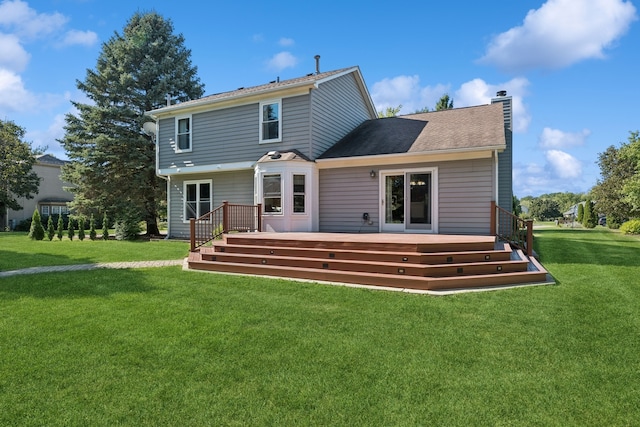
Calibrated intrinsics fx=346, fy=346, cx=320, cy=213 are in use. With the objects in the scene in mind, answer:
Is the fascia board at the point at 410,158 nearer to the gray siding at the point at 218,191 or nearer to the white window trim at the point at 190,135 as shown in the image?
the gray siding at the point at 218,191

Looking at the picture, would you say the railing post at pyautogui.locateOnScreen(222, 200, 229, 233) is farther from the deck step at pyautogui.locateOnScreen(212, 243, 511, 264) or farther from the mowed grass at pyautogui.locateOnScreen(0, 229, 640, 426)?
the mowed grass at pyautogui.locateOnScreen(0, 229, 640, 426)

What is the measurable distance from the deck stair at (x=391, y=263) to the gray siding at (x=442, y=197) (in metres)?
1.87

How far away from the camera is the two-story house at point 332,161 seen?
966 centimetres

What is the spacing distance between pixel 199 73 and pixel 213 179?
11.2 meters

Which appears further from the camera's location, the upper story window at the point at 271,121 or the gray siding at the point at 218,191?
the gray siding at the point at 218,191

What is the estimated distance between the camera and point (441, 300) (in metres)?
5.18

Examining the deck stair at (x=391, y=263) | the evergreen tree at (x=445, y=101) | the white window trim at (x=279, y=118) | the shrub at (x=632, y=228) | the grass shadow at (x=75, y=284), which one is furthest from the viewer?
the evergreen tree at (x=445, y=101)

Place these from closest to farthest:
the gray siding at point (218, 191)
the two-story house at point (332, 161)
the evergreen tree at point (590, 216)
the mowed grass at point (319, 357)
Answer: the mowed grass at point (319, 357), the two-story house at point (332, 161), the gray siding at point (218, 191), the evergreen tree at point (590, 216)

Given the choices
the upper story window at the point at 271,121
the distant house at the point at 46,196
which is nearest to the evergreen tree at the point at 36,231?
the upper story window at the point at 271,121

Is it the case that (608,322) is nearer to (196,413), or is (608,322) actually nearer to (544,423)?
(544,423)

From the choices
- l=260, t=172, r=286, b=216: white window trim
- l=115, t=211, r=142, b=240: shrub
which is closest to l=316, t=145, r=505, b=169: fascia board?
l=260, t=172, r=286, b=216: white window trim

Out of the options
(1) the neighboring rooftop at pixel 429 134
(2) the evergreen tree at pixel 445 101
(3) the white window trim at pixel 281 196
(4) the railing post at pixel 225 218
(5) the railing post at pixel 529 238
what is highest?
(2) the evergreen tree at pixel 445 101

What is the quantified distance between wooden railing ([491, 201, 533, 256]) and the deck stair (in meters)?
0.32

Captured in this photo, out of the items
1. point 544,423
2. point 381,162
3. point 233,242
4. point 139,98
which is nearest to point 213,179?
point 233,242
